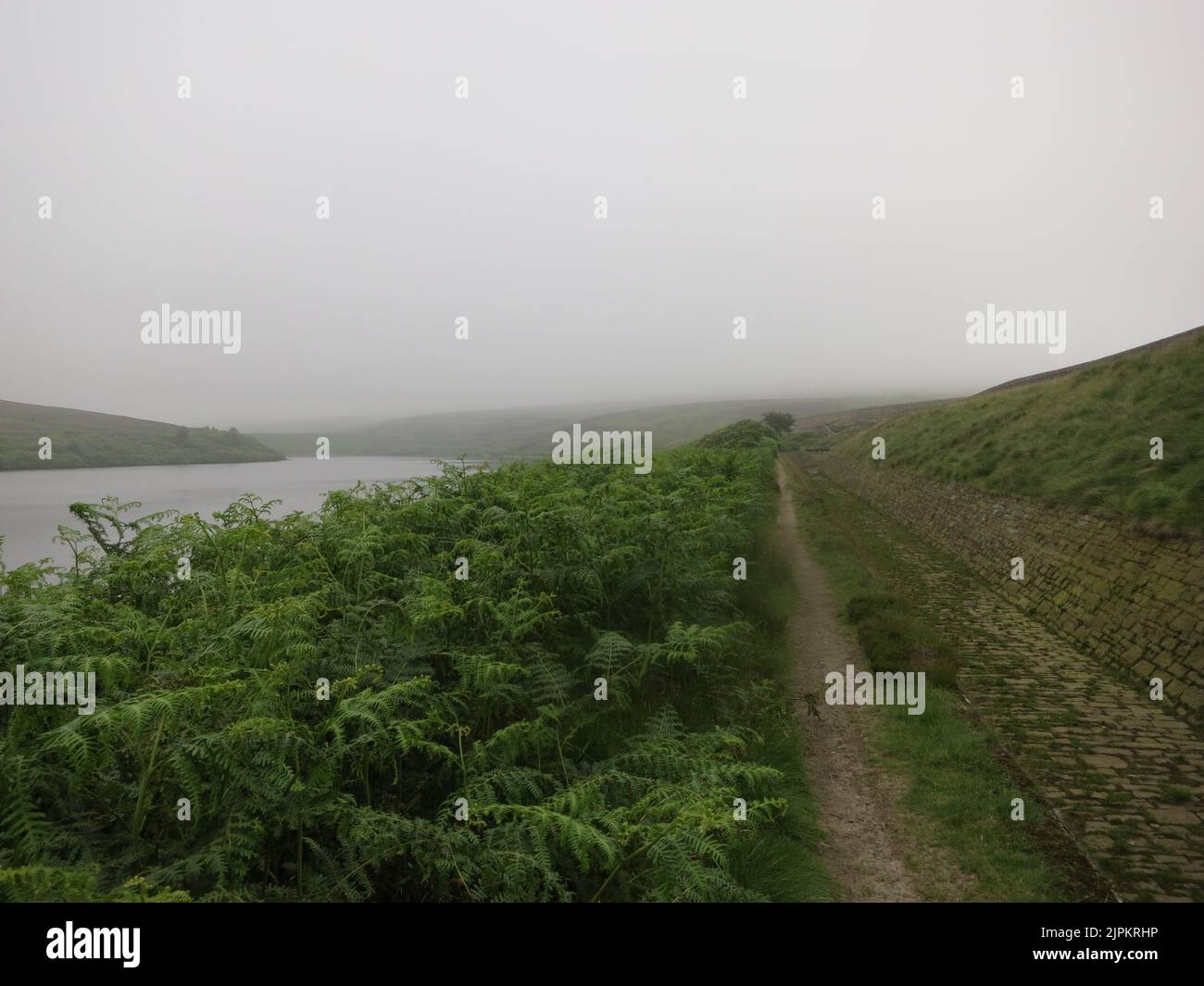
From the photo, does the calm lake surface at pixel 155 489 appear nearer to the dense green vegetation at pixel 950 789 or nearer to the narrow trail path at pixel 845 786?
the narrow trail path at pixel 845 786

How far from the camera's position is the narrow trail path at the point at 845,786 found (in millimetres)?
5082

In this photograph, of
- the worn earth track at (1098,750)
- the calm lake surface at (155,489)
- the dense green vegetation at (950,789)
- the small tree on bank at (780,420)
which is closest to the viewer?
the dense green vegetation at (950,789)

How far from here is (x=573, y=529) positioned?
732 cm

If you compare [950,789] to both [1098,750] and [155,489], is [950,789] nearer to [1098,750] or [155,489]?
[1098,750]

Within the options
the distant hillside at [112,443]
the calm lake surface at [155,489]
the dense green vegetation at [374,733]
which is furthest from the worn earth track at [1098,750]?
the distant hillside at [112,443]

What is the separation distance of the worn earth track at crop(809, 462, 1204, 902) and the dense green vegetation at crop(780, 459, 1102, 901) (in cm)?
28

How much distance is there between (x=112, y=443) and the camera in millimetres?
9609

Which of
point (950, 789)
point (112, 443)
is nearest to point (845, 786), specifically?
point (950, 789)

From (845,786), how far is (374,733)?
5039 mm

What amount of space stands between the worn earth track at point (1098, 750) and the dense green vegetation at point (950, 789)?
285 mm

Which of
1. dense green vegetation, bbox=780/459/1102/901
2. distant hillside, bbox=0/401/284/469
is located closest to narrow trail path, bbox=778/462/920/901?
dense green vegetation, bbox=780/459/1102/901
